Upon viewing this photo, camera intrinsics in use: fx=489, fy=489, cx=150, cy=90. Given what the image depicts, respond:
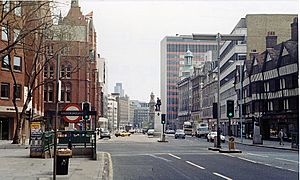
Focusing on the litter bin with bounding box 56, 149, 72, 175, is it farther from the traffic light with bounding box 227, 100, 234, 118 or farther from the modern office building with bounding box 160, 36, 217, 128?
the modern office building with bounding box 160, 36, 217, 128

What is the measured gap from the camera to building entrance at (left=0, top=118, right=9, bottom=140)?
59.1 meters

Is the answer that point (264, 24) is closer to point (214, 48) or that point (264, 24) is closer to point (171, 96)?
point (214, 48)

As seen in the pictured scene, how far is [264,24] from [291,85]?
2850 centimetres

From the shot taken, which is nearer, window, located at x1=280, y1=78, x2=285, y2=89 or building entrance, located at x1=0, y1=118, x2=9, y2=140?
building entrance, located at x1=0, y1=118, x2=9, y2=140

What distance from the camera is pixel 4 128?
196 ft

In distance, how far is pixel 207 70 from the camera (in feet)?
427

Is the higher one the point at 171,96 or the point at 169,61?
the point at 169,61

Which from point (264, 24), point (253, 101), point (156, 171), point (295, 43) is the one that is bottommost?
point (156, 171)

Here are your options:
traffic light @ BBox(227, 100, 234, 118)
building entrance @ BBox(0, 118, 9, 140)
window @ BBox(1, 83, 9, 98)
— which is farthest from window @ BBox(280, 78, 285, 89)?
building entrance @ BBox(0, 118, 9, 140)

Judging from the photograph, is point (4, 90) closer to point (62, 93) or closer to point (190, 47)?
point (62, 93)

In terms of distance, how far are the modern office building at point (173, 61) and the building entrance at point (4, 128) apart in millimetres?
102759

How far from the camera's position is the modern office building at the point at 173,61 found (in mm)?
163500

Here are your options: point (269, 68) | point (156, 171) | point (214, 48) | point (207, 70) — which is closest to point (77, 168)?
point (156, 171)

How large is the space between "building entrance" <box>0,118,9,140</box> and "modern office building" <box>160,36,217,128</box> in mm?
102759
